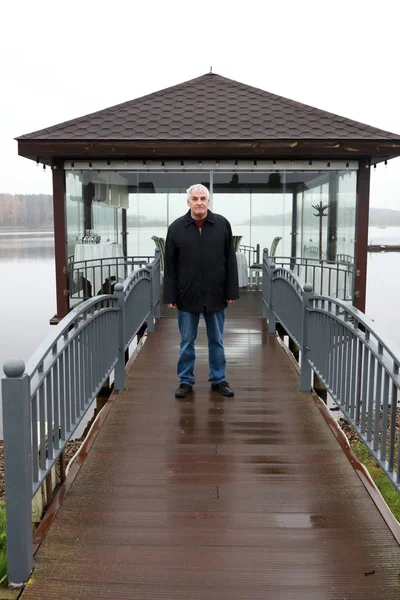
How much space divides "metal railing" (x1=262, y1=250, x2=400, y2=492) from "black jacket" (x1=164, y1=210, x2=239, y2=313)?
826mm

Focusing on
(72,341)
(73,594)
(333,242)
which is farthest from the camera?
(333,242)

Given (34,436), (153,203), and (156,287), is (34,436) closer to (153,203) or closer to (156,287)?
(156,287)

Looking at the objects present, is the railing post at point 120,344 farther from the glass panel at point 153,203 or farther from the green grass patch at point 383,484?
the glass panel at point 153,203

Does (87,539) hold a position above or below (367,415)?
below

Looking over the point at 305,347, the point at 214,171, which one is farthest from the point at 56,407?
the point at 214,171

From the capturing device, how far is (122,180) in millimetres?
11930

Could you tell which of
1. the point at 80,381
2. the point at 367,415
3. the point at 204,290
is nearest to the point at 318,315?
the point at 204,290

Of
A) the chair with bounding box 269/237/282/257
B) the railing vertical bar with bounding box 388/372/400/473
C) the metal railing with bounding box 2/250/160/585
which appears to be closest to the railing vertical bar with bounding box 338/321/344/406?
the railing vertical bar with bounding box 388/372/400/473

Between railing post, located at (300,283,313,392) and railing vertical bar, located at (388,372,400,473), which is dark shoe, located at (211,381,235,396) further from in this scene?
railing vertical bar, located at (388,372,400,473)

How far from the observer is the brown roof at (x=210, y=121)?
10.9m

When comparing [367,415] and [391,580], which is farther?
[367,415]

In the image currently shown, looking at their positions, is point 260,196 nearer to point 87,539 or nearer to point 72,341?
point 72,341

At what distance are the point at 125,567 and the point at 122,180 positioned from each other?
9.68 m

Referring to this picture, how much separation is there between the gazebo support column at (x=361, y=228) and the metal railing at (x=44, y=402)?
6.80 m
